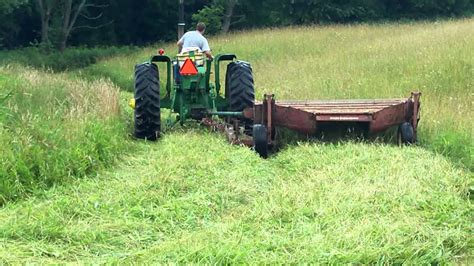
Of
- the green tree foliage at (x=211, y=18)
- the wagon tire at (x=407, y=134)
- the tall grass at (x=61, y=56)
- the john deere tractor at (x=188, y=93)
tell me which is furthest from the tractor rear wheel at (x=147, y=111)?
the green tree foliage at (x=211, y=18)

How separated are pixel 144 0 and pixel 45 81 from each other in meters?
24.4

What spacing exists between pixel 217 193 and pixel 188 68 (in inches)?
114

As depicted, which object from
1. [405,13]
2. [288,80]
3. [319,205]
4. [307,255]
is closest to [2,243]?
[307,255]

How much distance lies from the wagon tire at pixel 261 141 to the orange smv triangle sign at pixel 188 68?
4.30 feet

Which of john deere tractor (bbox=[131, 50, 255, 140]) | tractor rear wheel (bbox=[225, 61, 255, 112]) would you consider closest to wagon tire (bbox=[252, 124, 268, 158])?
john deere tractor (bbox=[131, 50, 255, 140])

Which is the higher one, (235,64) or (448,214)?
(235,64)

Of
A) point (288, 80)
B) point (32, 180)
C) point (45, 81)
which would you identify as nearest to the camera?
point (32, 180)

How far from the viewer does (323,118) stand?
711 centimetres

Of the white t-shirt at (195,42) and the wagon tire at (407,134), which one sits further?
the white t-shirt at (195,42)

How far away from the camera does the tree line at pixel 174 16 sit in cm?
3108

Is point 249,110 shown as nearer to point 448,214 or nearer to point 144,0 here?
point 448,214

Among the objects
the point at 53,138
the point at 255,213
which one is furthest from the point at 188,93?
the point at 255,213

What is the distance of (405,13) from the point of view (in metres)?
33.2

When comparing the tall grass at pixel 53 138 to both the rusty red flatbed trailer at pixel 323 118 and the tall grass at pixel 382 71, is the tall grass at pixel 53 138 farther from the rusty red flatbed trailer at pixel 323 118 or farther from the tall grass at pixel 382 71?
the tall grass at pixel 382 71
